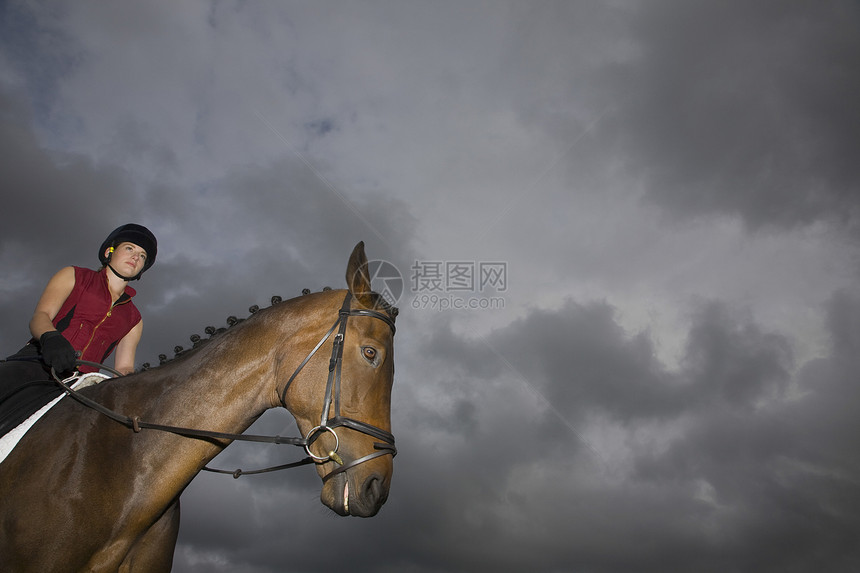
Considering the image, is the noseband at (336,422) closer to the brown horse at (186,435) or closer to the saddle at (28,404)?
the brown horse at (186,435)

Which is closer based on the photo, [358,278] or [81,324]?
[358,278]

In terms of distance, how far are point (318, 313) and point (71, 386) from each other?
10.3 ft

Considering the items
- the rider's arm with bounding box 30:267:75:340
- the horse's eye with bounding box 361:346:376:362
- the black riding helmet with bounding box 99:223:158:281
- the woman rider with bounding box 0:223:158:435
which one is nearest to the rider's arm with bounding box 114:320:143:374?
the woman rider with bounding box 0:223:158:435

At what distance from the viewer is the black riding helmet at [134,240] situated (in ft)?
23.9

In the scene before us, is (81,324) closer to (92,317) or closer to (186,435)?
(92,317)

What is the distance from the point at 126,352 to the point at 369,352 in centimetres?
434

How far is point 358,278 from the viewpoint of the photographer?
20.6 ft

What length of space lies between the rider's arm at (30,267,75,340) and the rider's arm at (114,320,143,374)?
125 cm

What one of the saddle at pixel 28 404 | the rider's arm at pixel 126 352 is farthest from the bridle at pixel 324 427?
the rider's arm at pixel 126 352

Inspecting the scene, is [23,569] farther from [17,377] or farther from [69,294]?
[69,294]

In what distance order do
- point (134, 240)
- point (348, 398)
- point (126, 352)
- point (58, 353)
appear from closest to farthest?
point (348, 398)
point (58, 353)
point (134, 240)
point (126, 352)

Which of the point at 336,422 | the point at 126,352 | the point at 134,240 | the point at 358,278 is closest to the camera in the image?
the point at 336,422

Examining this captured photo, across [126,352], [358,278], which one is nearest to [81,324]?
[126,352]

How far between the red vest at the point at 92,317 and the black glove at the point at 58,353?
989mm
